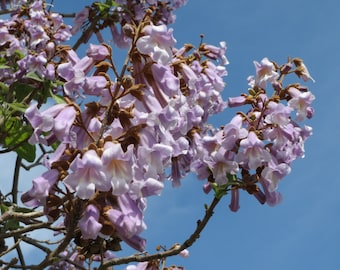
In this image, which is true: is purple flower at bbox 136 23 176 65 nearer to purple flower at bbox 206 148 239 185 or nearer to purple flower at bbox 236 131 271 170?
purple flower at bbox 236 131 271 170

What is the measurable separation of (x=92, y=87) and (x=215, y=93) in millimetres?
1866

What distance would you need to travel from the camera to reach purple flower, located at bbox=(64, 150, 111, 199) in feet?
7.52

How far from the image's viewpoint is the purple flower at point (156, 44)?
2.57 metres

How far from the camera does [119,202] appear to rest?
2443 mm

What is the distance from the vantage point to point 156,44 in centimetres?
259

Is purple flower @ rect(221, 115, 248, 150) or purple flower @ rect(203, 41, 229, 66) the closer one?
purple flower @ rect(221, 115, 248, 150)

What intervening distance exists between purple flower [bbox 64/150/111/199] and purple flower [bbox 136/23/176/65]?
503 mm

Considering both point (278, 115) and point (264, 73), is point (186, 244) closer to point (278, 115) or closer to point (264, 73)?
point (278, 115)

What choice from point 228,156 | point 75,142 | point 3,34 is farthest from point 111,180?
point 3,34

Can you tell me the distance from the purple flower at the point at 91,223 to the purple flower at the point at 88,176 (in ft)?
0.26

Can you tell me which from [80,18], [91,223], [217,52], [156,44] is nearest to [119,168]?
[91,223]

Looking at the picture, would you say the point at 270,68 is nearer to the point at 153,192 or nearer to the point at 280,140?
the point at 280,140

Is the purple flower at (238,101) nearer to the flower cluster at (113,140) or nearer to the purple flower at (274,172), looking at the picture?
the purple flower at (274,172)

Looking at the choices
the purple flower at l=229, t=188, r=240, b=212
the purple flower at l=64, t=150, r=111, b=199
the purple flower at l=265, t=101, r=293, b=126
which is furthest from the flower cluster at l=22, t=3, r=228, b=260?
the purple flower at l=229, t=188, r=240, b=212
